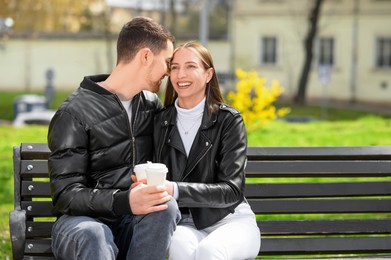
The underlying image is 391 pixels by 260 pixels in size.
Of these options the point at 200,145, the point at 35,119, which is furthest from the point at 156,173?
the point at 35,119

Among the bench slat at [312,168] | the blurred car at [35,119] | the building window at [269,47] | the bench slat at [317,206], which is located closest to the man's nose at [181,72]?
the bench slat at [312,168]

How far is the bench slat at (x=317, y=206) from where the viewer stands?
172 inches

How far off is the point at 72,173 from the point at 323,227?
4.78 feet

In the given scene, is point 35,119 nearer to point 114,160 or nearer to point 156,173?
point 114,160

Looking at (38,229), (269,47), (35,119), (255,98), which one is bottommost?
(35,119)

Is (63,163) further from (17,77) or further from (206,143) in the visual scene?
(17,77)

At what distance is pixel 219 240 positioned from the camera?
11.9 feet

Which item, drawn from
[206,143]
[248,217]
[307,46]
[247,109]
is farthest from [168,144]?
[307,46]

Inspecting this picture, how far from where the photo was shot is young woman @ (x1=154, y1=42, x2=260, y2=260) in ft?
12.2

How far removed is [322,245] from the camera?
437cm

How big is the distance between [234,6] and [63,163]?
35.8 metres

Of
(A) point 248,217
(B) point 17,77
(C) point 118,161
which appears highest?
(C) point 118,161

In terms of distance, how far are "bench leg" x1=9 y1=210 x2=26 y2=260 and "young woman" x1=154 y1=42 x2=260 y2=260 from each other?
66 cm

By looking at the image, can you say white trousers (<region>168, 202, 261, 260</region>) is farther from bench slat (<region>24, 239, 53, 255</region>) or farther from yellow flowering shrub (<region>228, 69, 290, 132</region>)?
yellow flowering shrub (<region>228, 69, 290, 132</region>)
